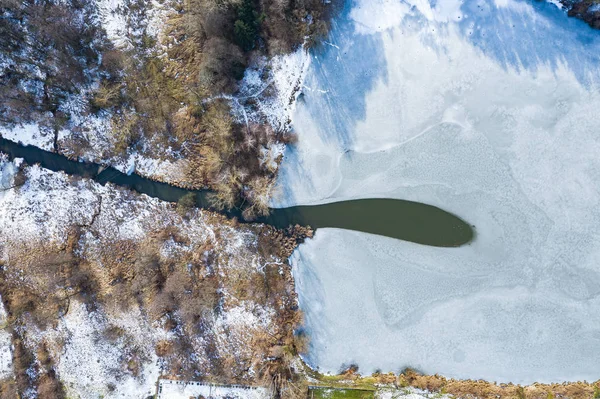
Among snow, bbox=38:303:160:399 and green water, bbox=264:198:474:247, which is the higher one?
green water, bbox=264:198:474:247

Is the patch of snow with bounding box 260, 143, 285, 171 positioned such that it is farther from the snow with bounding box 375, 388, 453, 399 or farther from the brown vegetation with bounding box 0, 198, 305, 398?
the snow with bounding box 375, 388, 453, 399

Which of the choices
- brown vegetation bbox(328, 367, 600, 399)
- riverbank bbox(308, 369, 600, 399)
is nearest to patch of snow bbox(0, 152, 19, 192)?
riverbank bbox(308, 369, 600, 399)

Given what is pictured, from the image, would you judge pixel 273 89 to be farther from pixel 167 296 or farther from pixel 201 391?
pixel 201 391

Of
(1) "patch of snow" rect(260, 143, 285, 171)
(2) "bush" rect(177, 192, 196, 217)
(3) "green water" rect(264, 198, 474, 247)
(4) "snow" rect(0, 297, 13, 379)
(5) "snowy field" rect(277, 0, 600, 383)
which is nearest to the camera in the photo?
(5) "snowy field" rect(277, 0, 600, 383)

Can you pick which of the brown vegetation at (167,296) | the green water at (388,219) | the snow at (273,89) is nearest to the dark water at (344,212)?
the green water at (388,219)

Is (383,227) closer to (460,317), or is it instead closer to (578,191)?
(460,317)

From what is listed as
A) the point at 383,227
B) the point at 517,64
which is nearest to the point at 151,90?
the point at 383,227

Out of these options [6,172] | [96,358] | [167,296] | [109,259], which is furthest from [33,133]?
[96,358]
